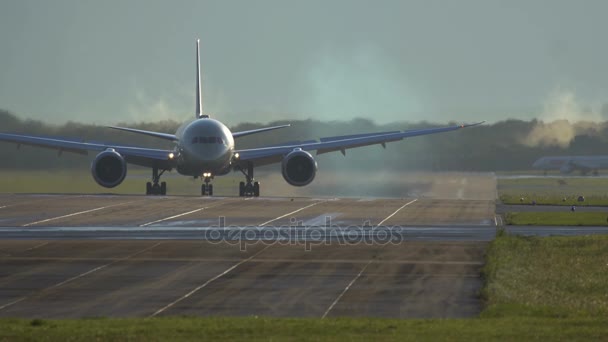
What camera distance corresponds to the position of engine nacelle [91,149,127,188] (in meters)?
68.8

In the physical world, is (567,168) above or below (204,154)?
above

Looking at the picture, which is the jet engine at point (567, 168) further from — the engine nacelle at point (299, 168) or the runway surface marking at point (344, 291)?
the runway surface marking at point (344, 291)

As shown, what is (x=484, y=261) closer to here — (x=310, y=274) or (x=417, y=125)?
(x=310, y=274)

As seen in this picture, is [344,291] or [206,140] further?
[206,140]

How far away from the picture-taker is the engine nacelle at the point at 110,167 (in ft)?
226

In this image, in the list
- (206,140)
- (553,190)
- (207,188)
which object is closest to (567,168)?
(553,190)

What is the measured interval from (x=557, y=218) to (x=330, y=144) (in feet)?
77.4

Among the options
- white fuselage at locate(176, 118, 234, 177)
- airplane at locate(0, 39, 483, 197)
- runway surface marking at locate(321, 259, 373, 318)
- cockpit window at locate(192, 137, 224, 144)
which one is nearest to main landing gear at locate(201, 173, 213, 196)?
airplane at locate(0, 39, 483, 197)

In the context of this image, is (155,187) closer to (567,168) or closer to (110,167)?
(110,167)

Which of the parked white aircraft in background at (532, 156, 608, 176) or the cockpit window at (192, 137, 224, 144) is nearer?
the cockpit window at (192, 137, 224, 144)

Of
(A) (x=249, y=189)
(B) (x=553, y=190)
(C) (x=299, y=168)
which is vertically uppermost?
(C) (x=299, y=168)

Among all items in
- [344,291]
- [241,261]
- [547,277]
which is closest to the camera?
[344,291]

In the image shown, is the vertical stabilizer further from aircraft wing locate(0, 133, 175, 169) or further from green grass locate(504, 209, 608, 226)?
green grass locate(504, 209, 608, 226)

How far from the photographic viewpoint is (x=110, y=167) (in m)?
69.0
